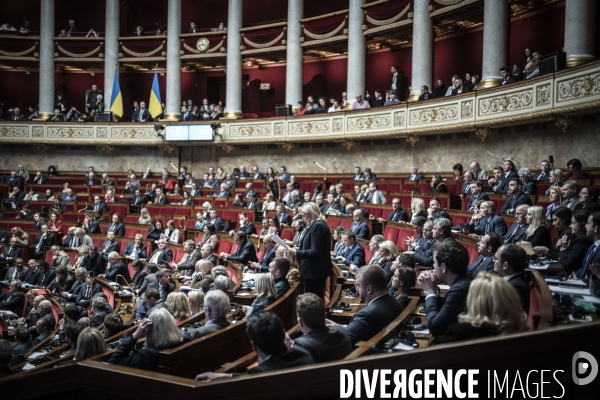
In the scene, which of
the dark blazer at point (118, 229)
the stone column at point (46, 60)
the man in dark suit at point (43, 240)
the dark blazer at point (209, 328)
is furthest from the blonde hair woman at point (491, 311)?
the stone column at point (46, 60)

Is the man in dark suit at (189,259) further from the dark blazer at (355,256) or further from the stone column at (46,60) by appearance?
the stone column at (46,60)

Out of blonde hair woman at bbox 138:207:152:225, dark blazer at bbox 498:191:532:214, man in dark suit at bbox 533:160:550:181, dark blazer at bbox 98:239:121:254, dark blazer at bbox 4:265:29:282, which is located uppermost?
man in dark suit at bbox 533:160:550:181

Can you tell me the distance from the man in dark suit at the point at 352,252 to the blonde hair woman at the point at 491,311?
4003 millimetres

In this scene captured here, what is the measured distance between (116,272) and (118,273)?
0.03m

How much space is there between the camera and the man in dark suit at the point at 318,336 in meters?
2.77

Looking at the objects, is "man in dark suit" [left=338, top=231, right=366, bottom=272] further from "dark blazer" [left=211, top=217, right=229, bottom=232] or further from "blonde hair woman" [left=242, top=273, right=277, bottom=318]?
"dark blazer" [left=211, top=217, right=229, bottom=232]

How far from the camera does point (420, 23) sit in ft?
41.3

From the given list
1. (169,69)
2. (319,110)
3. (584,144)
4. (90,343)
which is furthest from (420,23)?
(90,343)

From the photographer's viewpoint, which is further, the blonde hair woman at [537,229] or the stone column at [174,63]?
the stone column at [174,63]

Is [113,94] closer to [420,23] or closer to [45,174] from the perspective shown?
[45,174]

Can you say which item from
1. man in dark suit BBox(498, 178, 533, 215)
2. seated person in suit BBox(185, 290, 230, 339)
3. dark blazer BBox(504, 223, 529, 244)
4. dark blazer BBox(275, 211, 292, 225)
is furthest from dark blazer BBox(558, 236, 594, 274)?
dark blazer BBox(275, 211, 292, 225)

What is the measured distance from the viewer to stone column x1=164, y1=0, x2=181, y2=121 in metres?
17.2

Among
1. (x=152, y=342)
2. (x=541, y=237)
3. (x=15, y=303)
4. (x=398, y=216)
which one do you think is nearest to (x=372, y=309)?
(x=152, y=342)

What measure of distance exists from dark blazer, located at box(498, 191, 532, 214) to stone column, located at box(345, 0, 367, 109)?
8098 millimetres
